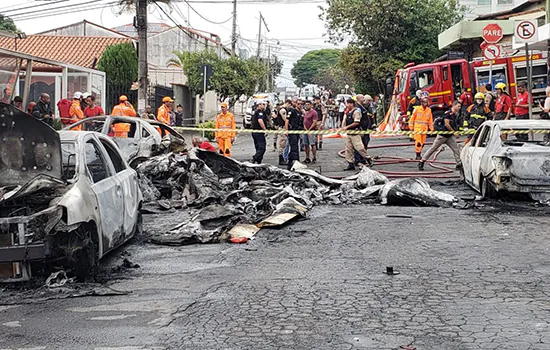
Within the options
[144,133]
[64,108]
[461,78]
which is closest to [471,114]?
[144,133]

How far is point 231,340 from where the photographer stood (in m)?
5.70

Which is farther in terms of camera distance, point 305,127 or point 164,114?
point 164,114

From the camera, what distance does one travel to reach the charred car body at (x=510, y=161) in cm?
1257

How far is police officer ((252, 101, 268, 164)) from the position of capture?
20531 millimetres

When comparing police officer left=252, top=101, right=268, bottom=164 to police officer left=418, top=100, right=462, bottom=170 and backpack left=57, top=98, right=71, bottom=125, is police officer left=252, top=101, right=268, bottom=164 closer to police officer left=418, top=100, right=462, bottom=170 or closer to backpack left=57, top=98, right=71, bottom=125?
police officer left=418, top=100, right=462, bottom=170

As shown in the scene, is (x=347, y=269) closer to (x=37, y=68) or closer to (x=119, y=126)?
(x=119, y=126)

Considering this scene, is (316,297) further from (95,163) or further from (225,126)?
(225,126)

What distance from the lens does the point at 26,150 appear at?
791 centimetres

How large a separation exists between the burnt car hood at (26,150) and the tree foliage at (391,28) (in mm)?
36002

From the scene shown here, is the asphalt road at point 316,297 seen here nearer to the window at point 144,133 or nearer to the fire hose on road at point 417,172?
the window at point 144,133

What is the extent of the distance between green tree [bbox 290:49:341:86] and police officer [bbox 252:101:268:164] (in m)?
118

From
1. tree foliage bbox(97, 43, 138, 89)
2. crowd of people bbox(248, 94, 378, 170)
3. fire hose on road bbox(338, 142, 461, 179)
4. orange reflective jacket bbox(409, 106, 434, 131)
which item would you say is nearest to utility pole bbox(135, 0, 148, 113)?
crowd of people bbox(248, 94, 378, 170)

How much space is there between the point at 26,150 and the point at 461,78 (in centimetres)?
2354

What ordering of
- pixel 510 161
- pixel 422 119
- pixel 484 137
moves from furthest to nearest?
1. pixel 422 119
2. pixel 484 137
3. pixel 510 161
